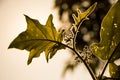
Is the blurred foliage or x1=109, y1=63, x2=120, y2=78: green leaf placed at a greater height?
the blurred foliage

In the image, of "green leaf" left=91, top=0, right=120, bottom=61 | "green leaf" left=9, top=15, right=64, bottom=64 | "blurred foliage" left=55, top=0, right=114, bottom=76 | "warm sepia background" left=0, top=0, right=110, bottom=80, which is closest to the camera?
"green leaf" left=91, top=0, right=120, bottom=61

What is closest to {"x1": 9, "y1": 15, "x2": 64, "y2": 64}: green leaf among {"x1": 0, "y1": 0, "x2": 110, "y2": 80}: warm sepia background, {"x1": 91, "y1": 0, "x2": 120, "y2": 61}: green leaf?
{"x1": 91, "y1": 0, "x2": 120, "y2": 61}: green leaf

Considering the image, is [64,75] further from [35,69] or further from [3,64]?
[3,64]

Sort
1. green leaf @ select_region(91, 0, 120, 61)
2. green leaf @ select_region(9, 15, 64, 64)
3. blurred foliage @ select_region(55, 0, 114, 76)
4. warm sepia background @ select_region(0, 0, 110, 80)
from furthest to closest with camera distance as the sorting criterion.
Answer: warm sepia background @ select_region(0, 0, 110, 80)
blurred foliage @ select_region(55, 0, 114, 76)
green leaf @ select_region(9, 15, 64, 64)
green leaf @ select_region(91, 0, 120, 61)

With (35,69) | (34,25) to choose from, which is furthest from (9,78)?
(34,25)

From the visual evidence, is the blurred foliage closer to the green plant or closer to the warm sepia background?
the warm sepia background

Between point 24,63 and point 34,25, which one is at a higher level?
point 34,25

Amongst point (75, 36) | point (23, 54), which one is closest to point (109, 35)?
point (75, 36)

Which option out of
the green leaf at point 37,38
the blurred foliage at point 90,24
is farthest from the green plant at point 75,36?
the blurred foliage at point 90,24
